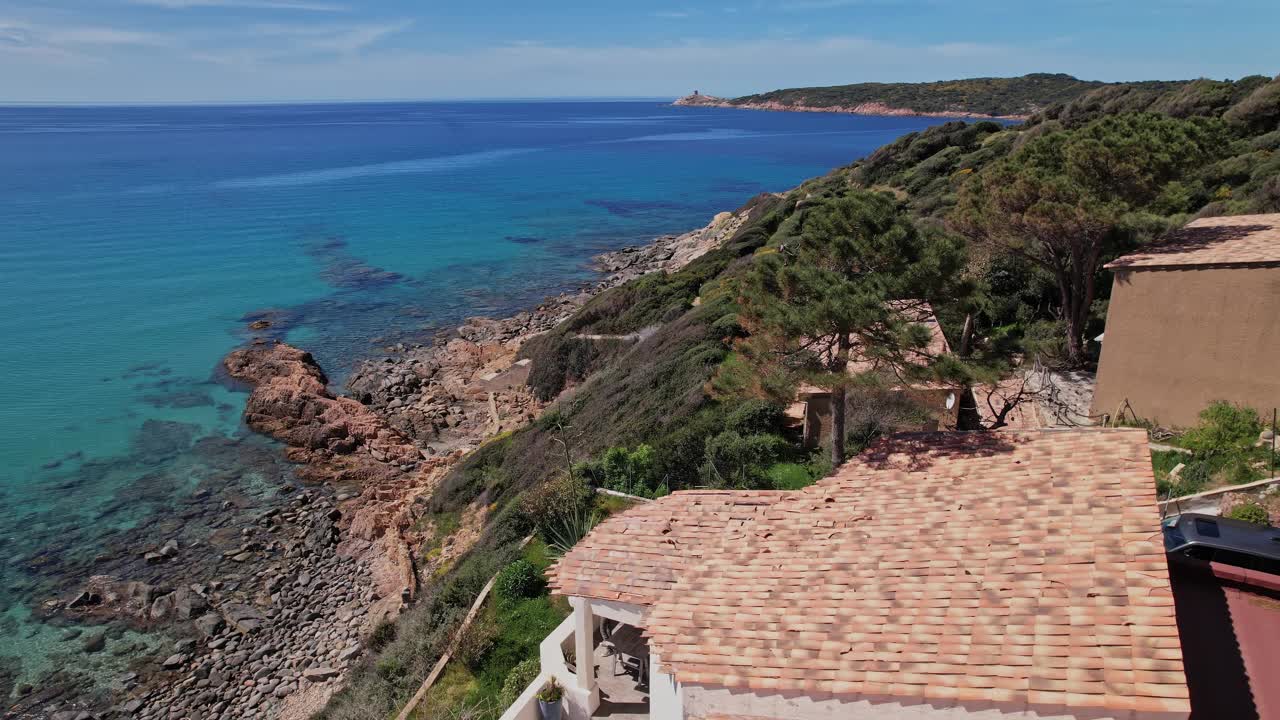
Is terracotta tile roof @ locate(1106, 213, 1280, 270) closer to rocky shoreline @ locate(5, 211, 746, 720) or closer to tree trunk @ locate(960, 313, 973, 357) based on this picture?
tree trunk @ locate(960, 313, 973, 357)

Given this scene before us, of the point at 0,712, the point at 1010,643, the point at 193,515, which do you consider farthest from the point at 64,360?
the point at 1010,643

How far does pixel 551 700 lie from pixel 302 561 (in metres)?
13.3

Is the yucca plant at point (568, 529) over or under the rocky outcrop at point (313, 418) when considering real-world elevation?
over

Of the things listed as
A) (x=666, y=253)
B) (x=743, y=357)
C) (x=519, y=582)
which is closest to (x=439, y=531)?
(x=519, y=582)

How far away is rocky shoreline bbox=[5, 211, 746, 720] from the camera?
15289 millimetres

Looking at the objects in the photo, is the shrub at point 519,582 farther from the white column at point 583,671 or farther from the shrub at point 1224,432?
the shrub at point 1224,432

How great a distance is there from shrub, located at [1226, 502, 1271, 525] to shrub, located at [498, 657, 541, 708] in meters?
9.57

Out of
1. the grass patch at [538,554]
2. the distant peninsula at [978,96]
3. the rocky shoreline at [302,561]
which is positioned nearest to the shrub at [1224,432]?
the grass patch at [538,554]

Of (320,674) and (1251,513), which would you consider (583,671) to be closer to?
(1251,513)

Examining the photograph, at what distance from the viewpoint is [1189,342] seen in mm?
13953

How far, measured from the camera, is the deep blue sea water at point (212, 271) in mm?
24594

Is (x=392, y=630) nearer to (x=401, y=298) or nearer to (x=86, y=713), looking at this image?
(x=86, y=713)

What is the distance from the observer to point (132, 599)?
58.6 ft

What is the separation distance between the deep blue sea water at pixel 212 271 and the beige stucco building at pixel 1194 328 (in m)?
23.2
